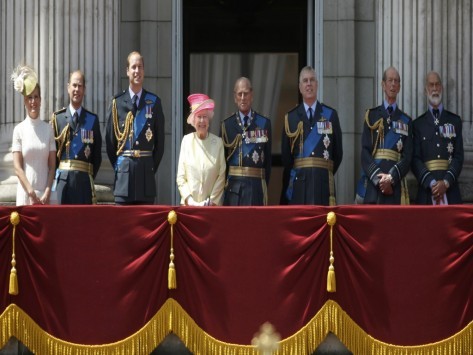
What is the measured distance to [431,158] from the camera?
17.9 m

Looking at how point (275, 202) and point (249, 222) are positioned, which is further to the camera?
point (275, 202)

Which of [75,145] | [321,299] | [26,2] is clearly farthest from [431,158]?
[26,2]

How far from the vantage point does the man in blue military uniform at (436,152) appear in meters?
17.8

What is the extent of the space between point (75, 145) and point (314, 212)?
2697mm

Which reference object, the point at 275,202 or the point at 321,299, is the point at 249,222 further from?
the point at 275,202

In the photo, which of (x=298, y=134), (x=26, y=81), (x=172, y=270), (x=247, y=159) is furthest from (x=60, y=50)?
(x=172, y=270)

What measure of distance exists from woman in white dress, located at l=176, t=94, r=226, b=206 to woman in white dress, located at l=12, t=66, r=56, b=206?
1260 millimetres

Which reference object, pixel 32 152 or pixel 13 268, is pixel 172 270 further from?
pixel 32 152

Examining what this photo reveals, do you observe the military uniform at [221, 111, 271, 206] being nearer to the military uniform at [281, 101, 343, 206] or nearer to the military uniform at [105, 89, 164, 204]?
the military uniform at [281, 101, 343, 206]

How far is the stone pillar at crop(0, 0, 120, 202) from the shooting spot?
18.9m

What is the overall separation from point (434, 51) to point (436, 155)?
183 cm

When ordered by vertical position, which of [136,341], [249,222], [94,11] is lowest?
[136,341]

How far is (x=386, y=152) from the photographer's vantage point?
58.4ft

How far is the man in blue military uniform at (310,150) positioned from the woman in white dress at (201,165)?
82 cm
